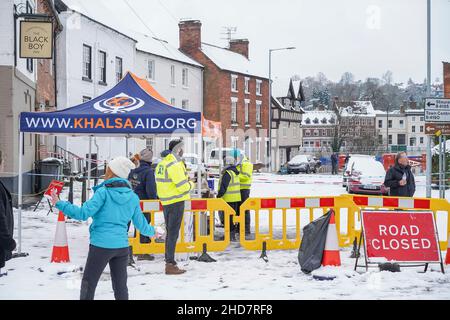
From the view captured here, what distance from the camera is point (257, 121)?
5447cm

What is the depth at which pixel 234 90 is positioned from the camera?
49594 millimetres

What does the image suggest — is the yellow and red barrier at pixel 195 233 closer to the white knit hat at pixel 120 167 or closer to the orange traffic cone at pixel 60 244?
the orange traffic cone at pixel 60 244

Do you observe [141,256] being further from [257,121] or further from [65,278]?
[257,121]

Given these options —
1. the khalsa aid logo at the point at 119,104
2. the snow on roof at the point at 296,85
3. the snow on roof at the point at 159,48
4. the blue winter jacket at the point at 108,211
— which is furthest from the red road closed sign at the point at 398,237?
the snow on roof at the point at 296,85

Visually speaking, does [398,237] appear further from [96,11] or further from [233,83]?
[233,83]

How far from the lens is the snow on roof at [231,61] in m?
47.4

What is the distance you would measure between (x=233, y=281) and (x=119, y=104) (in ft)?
13.9

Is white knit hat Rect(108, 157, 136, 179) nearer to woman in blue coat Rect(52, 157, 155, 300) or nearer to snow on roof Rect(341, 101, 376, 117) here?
woman in blue coat Rect(52, 157, 155, 300)

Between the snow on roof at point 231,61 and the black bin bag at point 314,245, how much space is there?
127 ft

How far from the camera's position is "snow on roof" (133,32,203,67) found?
127 ft

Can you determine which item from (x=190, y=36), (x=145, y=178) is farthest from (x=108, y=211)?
(x=190, y=36)

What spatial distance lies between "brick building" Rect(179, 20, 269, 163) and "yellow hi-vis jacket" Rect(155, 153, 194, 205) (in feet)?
109

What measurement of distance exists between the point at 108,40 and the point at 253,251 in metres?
23.9

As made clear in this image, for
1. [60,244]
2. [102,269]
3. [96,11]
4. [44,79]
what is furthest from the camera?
[96,11]
